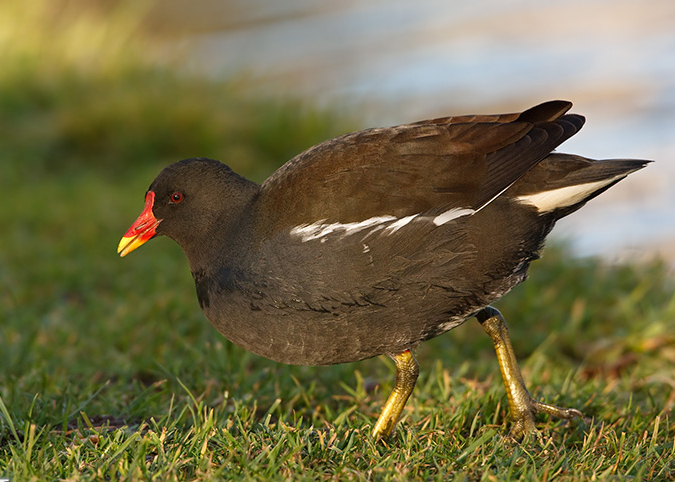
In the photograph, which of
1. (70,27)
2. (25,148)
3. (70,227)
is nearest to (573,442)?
(70,227)

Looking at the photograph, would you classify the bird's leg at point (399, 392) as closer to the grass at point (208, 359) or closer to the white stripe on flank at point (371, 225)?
the grass at point (208, 359)

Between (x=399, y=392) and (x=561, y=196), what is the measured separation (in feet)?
2.95

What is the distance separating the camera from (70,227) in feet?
19.8

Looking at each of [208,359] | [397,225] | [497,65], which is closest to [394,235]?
[397,225]

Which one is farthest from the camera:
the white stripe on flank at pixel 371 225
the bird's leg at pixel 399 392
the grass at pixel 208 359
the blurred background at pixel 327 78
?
the blurred background at pixel 327 78

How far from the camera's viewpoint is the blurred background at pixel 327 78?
24.3 feet

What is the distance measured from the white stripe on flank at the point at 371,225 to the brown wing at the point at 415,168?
17 mm

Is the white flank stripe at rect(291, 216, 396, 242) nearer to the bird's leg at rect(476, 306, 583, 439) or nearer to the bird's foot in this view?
the bird's leg at rect(476, 306, 583, 439)

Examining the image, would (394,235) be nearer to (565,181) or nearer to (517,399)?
(565,181)

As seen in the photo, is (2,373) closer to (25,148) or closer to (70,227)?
(70,227)

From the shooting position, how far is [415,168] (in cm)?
316

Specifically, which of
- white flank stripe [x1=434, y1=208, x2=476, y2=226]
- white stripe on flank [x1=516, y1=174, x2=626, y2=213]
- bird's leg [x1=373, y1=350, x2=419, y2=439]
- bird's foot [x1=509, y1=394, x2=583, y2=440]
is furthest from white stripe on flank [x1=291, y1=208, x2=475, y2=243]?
bird's foot [x1=509, y1=394, x2=583, y2=440]

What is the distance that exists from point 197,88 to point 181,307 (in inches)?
156

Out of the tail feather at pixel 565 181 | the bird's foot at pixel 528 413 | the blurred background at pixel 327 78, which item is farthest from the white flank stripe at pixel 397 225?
the blurred background at pixel 327 78
